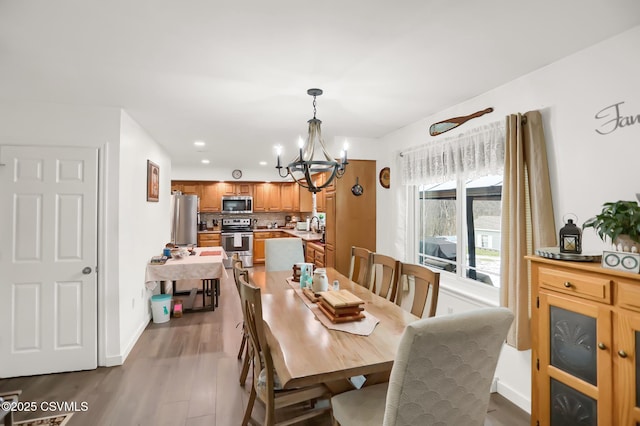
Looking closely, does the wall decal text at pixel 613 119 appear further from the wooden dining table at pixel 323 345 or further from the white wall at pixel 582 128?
the wooden dining table at pixel 323 345

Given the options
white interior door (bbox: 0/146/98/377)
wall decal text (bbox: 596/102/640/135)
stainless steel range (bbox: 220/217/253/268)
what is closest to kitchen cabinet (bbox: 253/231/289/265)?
stainless steel range (bbox: 220/217/253/268)

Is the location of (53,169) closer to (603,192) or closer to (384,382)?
(384,382)

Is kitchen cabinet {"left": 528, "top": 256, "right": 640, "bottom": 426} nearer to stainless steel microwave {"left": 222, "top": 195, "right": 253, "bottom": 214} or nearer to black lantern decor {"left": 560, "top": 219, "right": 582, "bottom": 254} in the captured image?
black lantern decor {"left": 560, "top": 219, "right": 582, "bottom": 254}

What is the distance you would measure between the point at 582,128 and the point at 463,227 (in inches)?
53.1

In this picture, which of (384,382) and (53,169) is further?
(53,169)

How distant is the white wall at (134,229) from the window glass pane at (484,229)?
341cm

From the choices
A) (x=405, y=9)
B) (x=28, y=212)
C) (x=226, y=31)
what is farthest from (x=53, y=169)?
(x=405, y=9)

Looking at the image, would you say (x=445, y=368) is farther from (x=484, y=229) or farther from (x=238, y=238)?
(x=238, y=238)

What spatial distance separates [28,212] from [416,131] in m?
3.90

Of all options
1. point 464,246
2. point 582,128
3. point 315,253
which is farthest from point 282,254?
point 582,128

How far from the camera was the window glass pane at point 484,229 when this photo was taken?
2754mm

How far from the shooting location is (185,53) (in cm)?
194

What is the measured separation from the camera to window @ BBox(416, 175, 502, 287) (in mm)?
2799

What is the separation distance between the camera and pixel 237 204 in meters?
7.94
